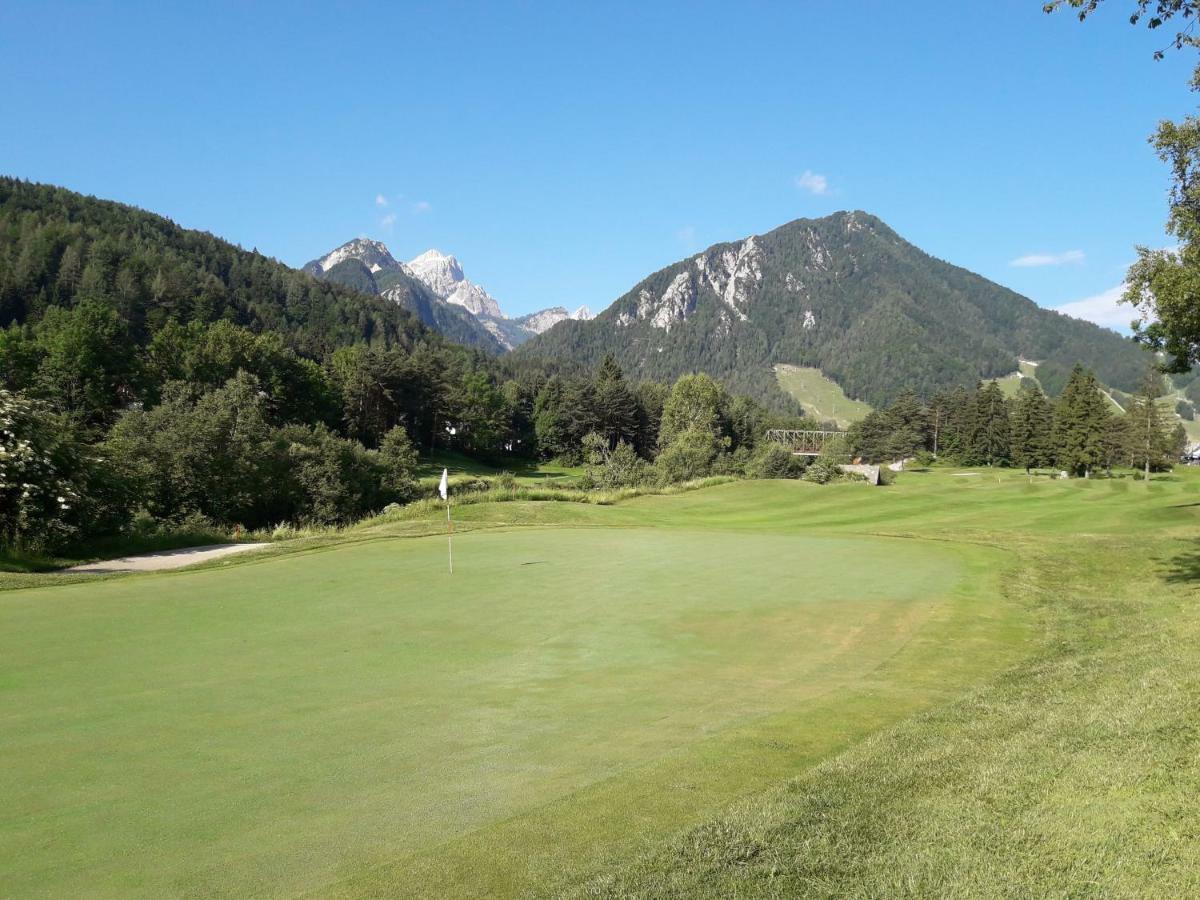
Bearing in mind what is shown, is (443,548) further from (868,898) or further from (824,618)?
(868,898)

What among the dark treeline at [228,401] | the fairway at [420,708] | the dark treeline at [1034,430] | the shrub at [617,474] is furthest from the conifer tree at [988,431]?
the fairway at [420,708]

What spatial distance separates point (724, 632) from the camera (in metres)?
11.2

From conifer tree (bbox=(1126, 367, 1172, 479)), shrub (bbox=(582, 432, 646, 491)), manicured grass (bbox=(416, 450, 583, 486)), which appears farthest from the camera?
manicured grass (bbox=(416, 450, 583, 486))

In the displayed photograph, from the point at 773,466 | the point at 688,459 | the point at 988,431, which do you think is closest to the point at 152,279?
the point at 688,459

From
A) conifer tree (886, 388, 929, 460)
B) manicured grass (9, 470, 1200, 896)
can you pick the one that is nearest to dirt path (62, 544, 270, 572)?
manicured grass (9, 470, 1200, 896)

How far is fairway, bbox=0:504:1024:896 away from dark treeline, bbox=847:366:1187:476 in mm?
83871

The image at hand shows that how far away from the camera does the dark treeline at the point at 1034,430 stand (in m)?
84.8

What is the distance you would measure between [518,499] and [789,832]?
97.9ft

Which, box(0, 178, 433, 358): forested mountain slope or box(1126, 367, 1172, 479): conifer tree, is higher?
box(0, 178, 433, 358): forested mountain slope

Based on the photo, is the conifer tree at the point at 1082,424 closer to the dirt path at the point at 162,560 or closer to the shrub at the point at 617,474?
the shrub at the point at 617,474

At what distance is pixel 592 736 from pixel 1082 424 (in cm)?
9510

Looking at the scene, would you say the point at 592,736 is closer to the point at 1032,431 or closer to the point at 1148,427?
the point at 1148,427

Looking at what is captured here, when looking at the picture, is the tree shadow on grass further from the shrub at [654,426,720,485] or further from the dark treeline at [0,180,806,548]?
Answer: the shrub at [654,426,720,485]

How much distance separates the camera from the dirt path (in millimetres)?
18094
